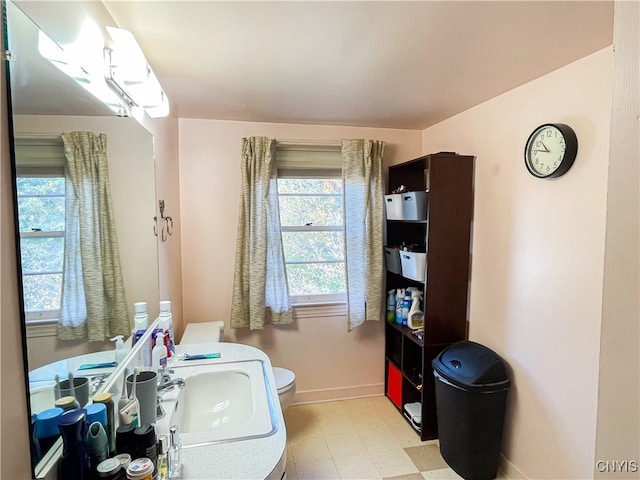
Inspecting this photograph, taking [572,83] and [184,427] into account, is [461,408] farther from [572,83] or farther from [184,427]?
[572,83]

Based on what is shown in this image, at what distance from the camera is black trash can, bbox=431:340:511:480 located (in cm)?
193

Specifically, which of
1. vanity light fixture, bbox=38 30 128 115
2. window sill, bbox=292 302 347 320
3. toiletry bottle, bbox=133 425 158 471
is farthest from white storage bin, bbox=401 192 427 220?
toiletry bottle, bbox=133 425 158 471

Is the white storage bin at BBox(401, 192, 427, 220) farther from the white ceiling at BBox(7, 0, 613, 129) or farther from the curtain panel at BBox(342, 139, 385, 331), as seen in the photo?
the white ceiling at BBox(7, 0, 613, 129)

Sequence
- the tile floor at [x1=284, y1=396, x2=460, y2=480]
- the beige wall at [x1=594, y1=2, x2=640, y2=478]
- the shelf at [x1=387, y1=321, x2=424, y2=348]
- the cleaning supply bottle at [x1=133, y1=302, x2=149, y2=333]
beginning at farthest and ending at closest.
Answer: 1. the shelf at [x1=387, y1=321, x2=424, y2=348]
2. the tile floor at [x1=284, y1=396, x2=460, y2=480]
3. the cleaning supply bottle at [x1=133, y1=302, x2=149, y2=333]
4. the beige wall at [x1=594, y1=2, x2=640, y2=478]

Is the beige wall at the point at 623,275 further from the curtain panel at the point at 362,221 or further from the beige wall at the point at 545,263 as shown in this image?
the curtain panel at the point at 362,221

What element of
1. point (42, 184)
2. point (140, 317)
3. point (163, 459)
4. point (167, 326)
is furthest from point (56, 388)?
point (167, 326)

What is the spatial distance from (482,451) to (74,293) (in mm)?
2181

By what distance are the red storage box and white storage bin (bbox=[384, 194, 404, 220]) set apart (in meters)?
1.25

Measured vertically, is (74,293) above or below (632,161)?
below

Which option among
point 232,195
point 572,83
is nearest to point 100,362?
point 232,195

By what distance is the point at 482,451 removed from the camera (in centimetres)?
196

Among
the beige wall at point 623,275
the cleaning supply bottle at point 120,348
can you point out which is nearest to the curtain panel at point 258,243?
the cleaning supply bottle at point 120,348

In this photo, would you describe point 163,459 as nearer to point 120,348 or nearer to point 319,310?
point 120,348

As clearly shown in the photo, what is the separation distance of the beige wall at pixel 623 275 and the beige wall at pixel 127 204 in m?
1.03
